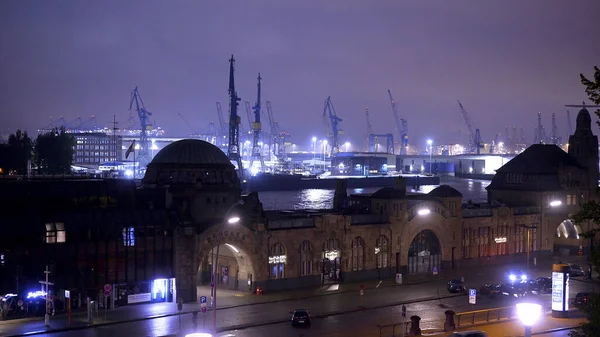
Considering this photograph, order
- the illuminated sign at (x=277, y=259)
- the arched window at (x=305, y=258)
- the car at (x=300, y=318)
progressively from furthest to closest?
the arched window at (x=305, y=258), the illuminated sign at (x=277, y=259), the car at (x=300, y=318)

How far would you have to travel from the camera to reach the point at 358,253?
80125 millimetres

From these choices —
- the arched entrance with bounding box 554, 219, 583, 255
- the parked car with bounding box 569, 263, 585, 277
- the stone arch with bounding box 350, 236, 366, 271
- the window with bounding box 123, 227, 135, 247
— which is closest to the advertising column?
the stone arch with bounding box 350, 236, 366, 271

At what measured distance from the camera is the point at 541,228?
331ft

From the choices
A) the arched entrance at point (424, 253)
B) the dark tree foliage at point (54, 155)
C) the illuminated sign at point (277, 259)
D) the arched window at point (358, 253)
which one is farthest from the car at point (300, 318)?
the dark tree foliage at point (54, 155)

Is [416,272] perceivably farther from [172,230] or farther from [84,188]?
[84,188]

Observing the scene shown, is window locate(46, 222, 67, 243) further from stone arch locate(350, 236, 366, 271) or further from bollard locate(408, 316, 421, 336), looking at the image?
stone arch locate(350, 236, 366, 271)

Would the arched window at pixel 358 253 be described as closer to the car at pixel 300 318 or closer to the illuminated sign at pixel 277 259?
the illuminated sign at pixel 277 259

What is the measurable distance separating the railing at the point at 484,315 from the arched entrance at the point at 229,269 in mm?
21638

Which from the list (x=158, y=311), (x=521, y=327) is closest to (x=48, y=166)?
(x=158, y=311)

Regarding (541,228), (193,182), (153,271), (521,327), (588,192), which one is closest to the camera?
(521,327)

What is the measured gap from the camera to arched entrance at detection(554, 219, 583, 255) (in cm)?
10238

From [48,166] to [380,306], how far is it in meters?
128

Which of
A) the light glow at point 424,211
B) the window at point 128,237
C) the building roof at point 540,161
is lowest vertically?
the window at point 128,237

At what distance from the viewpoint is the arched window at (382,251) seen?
8194 cm
